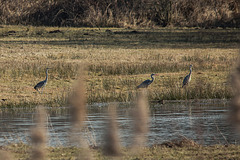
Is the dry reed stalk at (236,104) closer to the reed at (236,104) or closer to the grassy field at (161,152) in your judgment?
the reed at (236,104)

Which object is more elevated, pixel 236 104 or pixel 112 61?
pixel 112 61

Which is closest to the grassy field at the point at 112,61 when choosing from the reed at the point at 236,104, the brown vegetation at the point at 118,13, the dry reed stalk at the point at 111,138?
the brown vegetation at the point at 118,13

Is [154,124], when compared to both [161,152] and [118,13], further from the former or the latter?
[118,13]

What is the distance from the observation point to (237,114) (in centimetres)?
219

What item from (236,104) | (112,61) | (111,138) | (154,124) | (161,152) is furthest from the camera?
(112,61)

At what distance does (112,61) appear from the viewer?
24.0 metres

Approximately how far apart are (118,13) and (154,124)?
32.0 meters

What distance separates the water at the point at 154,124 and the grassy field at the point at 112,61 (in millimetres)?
741

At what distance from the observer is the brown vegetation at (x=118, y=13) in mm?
41562

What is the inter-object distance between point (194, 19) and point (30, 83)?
88.3 ft

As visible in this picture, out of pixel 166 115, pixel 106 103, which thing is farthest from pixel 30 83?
pixel 166 115

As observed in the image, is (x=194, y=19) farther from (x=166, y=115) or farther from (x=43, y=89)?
(x=166, y=115)

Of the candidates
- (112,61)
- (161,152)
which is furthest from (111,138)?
(112,61)

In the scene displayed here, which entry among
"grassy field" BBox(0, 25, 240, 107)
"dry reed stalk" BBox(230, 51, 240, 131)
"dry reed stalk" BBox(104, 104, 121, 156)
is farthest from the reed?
"grassy field" BBox(0, 25, 240, 107)
